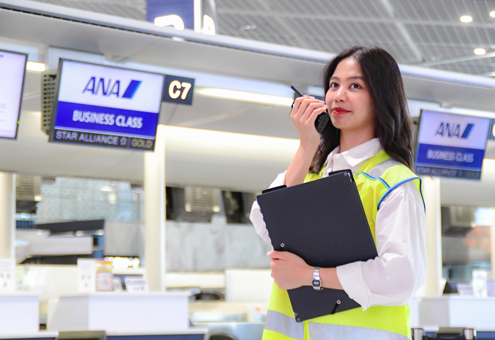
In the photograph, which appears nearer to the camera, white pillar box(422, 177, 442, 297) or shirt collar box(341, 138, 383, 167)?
shirt collar box(341, 138, 383, 167)

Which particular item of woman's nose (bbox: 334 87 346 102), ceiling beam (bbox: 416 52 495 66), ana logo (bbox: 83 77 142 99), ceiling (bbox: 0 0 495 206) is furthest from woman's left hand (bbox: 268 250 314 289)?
ceiling beam (bbox: 416 52 495 66)

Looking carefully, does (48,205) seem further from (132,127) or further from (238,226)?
(132,127)

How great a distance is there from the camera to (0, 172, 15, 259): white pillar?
8.56m

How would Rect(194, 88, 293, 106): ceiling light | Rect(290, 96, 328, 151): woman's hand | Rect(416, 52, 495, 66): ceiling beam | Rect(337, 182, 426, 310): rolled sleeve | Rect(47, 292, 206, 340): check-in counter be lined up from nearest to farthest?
1. Rect(337, 182, 426, 310): rolled sleeve
2. Rect(290, 96, 328, 151): woman's hand
3. Rect(47, 292, 206, 340): check-in counter
4. Rect(194, 88, 293, 106): ceiling light
5. Rect(416, 52, 495, 66): ceiling beam

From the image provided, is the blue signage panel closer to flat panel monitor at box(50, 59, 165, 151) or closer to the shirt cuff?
flat panel monitor at box(50, 59, 165, 151)

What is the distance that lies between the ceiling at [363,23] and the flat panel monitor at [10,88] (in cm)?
546

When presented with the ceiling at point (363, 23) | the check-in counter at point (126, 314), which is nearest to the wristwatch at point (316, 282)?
the check-in counter at point (126, 314)

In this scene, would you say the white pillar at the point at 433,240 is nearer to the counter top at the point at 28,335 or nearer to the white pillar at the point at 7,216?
the counter top at the point at 28,335

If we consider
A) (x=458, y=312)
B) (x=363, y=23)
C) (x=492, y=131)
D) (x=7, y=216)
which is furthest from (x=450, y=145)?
(x=7, y=216)

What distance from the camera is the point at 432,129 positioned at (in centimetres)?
689

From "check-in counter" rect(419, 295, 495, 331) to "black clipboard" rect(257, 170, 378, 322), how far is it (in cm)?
681

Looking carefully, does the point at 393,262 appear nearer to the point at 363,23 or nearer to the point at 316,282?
the point at 316,282

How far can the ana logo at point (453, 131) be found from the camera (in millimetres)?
→ 6945

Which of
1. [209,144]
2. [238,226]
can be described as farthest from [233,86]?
[238,226]
